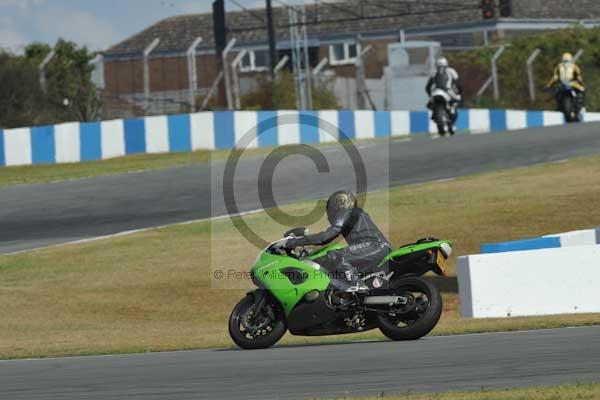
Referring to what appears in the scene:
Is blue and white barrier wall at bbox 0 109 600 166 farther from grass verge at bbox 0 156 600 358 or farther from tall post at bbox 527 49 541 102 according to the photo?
tall post at bbox 527 49 541 102

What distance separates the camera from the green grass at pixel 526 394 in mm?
6531

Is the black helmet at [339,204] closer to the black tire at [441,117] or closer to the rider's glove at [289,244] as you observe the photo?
the rider's glove at [289,244]

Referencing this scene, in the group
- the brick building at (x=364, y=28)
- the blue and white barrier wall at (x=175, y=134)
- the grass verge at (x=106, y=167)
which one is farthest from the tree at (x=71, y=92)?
the brick building at (x=364, y=28)

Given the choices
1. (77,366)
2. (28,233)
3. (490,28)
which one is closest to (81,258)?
(28,233)

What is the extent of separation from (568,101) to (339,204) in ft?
71.8

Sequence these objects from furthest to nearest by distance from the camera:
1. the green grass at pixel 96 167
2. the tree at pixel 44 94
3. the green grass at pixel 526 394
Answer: the tree at pixel 44 94 < the green grass at pixel 96 167 < the green grass at pixel 526 394

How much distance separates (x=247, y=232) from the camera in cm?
1908

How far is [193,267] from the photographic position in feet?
54.8

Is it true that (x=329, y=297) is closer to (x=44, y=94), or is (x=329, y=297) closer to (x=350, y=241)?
(x=350, y=241)

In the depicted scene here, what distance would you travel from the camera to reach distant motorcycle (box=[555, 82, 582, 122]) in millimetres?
30828

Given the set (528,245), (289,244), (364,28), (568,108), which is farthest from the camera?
Result: (364,28)

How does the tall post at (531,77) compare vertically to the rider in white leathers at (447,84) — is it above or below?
above

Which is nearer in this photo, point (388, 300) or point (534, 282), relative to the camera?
point (388, 300)

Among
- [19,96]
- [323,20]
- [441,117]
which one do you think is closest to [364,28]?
[323,20]
